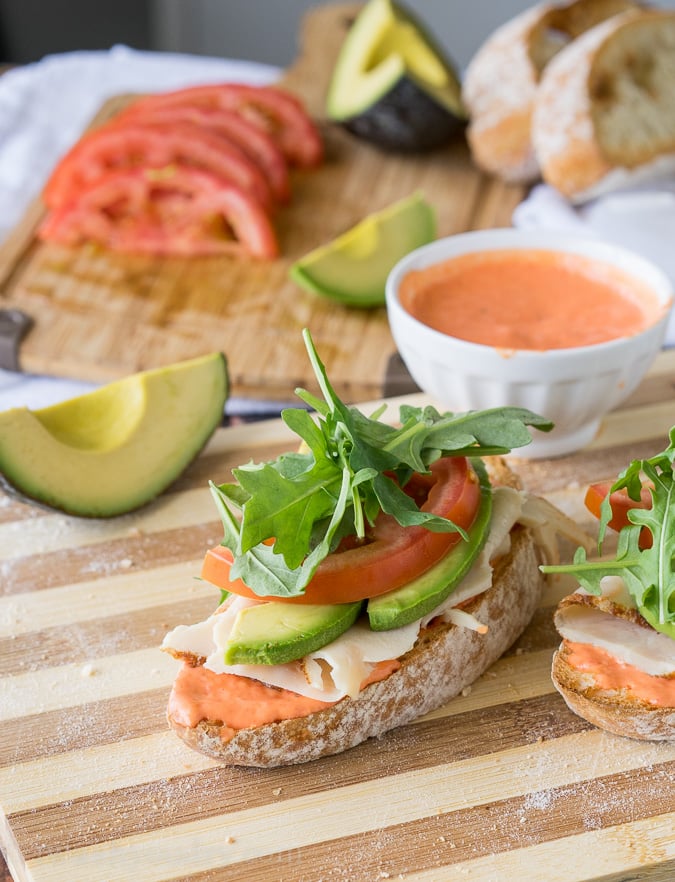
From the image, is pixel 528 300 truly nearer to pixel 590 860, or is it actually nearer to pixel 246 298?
pixel 246 298

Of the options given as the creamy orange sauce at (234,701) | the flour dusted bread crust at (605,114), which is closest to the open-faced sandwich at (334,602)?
the creamy orange sauce at (234,701)

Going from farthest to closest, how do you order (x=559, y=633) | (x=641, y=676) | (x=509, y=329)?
(x=509, y=329) < (x=559, y=633) < (x=641, y=676)

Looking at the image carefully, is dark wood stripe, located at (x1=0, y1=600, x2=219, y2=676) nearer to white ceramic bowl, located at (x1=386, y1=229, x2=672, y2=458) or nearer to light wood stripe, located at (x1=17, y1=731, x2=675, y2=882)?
light wood stripe, located at (x1=17, y1=731, x2=675, y2=882)

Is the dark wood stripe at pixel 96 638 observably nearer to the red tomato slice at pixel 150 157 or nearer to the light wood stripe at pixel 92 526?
the light wood stripe at pixel 92 526

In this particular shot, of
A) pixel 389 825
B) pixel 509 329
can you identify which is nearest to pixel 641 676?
pixel 389 825

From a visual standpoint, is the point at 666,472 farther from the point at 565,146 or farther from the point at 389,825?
the point at 565,146

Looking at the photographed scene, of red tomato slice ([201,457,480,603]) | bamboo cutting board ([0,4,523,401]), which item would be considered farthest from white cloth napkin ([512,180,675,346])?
red tomato slice ([201,457,480,603])

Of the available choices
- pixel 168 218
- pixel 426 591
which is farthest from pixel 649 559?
pixel 168 218
